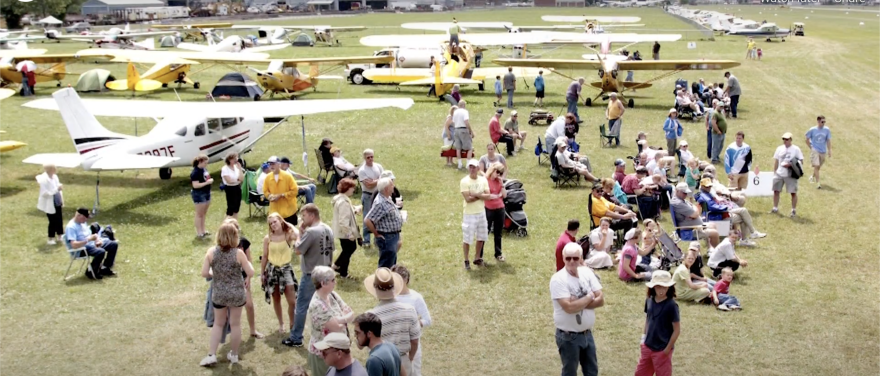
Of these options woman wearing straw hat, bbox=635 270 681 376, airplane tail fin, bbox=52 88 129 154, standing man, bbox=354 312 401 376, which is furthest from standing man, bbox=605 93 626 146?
standing man, bbox=354 312 401 376

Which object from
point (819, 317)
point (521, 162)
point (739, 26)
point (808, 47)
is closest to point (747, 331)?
point (819, 317)

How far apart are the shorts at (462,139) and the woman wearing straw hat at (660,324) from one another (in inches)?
378

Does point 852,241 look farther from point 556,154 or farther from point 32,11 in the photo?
point 32,11

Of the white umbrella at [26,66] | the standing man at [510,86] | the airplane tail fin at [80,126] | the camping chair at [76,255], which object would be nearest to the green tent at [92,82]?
the white umbrella at [26,66]

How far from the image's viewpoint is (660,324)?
21.4 feet

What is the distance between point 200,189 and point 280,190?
164 centimetres

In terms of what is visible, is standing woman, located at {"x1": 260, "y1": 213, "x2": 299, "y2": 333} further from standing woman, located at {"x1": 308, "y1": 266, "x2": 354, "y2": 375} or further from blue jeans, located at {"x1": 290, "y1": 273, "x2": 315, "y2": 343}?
standing woman, located at {"x1": 308, "y1": 266, "x2": 354, "y2": 375}

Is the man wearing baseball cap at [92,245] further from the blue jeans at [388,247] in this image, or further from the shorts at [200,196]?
the blue jeans at [388,247]

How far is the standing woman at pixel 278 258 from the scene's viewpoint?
802 cm

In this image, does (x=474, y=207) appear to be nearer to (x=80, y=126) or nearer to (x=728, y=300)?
(x=728, y=300)

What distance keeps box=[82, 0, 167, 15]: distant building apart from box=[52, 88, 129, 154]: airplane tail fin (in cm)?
8694

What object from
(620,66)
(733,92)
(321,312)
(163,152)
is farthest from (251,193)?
(620,66)

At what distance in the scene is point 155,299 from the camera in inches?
379

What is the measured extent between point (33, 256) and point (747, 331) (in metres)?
9.79
